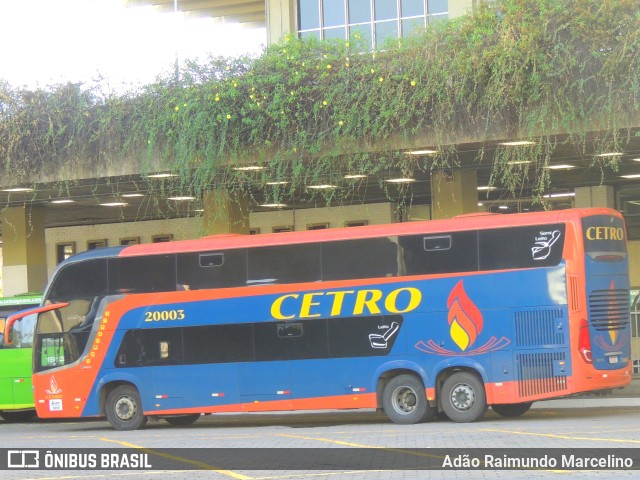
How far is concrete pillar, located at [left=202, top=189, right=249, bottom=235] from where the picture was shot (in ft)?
95.7

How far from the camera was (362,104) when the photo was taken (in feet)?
77.9

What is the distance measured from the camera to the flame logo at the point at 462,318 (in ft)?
71.1

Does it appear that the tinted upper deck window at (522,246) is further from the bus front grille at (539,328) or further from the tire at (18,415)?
the tire at (18,415)

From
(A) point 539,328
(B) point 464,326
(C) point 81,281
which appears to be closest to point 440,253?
(B) point 464,326

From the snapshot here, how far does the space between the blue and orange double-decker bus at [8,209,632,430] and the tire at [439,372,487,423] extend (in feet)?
0.08

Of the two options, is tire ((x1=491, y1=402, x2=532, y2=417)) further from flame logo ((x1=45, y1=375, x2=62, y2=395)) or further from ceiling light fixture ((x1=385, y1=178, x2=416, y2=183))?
flame logo ((x1=45, y1=375, x2=62, y2=395))

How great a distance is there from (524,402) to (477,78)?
20.2 ft

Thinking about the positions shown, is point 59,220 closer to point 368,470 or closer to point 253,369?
point 253,369

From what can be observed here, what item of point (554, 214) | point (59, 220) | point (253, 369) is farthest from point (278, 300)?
point (59, 220)

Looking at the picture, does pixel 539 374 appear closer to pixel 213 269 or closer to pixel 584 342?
pixel 584 342

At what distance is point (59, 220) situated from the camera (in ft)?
141

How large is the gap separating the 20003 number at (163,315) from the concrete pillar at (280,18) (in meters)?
10.1

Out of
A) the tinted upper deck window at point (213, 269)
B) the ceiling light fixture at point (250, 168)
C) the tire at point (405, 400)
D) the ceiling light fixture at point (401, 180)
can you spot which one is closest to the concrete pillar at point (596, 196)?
the ceiling light fixture at point (401, 180)

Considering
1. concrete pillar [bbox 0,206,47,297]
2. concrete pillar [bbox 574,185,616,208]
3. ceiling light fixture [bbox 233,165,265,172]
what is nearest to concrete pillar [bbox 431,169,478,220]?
ceiling light fixture [bbox 233,165,265,172]
